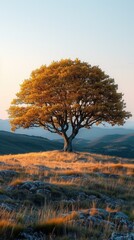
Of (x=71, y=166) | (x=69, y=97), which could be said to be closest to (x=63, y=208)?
(x=71, y=166)

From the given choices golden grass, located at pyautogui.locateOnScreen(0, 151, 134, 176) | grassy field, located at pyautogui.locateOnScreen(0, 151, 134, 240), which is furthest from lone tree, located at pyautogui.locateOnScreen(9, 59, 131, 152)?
grassy field, located at pyautogui.locateOnScreen(0, 151, 134, 240)

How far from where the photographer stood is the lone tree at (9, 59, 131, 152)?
45.3 m

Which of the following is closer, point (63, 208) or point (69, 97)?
point (63, 208)

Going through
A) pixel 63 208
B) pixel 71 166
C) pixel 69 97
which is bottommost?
pixel 63 208

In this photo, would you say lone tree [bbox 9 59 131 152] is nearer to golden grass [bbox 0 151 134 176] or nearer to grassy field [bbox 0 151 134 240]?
golden grass [bbox 0 151 134 176]

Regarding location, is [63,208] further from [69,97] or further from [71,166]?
[69,97]

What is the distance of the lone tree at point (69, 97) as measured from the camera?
45.3m

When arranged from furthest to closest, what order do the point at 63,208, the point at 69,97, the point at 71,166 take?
1. the point at 69,97
2. the point at 71,166
3. the point at 63,208

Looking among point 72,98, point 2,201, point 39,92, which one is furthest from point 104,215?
point 39,92

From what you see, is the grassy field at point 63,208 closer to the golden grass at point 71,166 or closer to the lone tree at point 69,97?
the golden grass at point 71,166

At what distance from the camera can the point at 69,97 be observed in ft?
→ 150

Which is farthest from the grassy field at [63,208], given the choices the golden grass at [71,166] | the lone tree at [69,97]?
the lone tree at [69,97]

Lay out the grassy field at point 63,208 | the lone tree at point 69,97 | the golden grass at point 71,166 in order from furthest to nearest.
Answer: the lone tree at point 69,97 → the golden grass at point 71,166 → the grassy field at point 63,208

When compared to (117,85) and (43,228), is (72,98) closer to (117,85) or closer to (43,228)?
(117,85)
